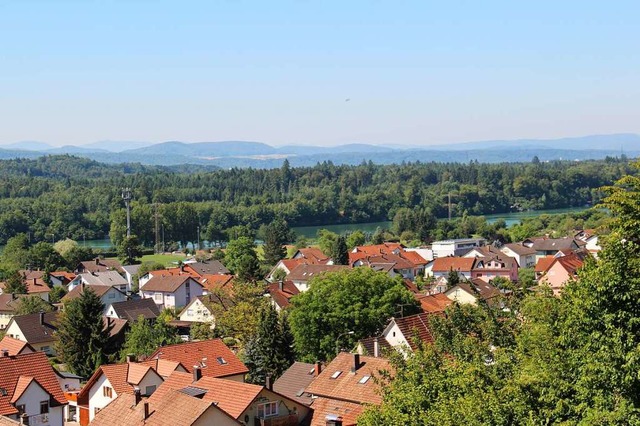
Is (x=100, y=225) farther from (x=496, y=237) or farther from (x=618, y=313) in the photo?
(x=618, y=313)

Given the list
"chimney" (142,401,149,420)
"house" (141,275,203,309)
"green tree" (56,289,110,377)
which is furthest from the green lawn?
"chimney" (142,401,149,420)

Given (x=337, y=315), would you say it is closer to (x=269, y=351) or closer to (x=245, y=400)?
(x=269, y=351)

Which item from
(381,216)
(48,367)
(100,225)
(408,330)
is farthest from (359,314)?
(381,216)

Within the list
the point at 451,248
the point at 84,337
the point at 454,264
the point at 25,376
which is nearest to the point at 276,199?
the point at 451,248

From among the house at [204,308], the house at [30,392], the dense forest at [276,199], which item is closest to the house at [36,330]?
the house at [204,308]

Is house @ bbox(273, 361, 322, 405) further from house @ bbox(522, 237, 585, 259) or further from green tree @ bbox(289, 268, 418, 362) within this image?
house @ bbox(522, 237, 585, 259)

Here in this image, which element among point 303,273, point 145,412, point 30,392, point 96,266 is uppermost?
point 145,412
